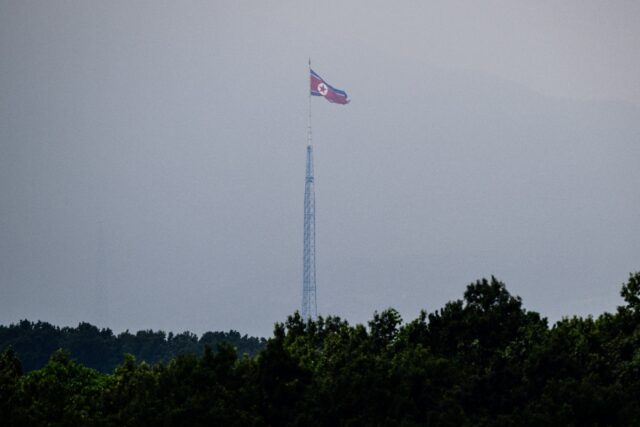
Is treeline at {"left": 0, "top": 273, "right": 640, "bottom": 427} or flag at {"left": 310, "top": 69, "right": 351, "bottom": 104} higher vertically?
flag at {"left": 310, "top": 69, "right": 351, "bottom": 104}

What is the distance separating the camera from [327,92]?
563ft

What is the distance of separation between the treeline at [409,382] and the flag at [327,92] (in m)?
82.2

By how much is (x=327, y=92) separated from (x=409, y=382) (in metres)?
96.3

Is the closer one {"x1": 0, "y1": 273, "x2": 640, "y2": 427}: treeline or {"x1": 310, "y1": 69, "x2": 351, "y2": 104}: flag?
{"x1": 0, "y1": 273, "x2": 640, "y2": 427}: treeline

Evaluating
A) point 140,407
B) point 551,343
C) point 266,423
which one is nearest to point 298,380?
point 266,423

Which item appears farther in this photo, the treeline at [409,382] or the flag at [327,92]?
the flag at [327,92]

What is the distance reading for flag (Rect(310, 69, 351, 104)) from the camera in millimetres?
168000

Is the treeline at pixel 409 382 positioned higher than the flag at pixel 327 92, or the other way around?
the flag at pixel 327 92

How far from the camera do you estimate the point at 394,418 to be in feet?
250

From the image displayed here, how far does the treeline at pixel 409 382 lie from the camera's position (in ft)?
247

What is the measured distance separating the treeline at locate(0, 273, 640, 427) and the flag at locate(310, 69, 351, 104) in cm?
8224

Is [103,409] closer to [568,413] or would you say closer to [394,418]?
[394,418]

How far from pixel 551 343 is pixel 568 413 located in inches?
293

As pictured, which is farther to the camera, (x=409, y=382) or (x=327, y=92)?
(x=327, y=92)
